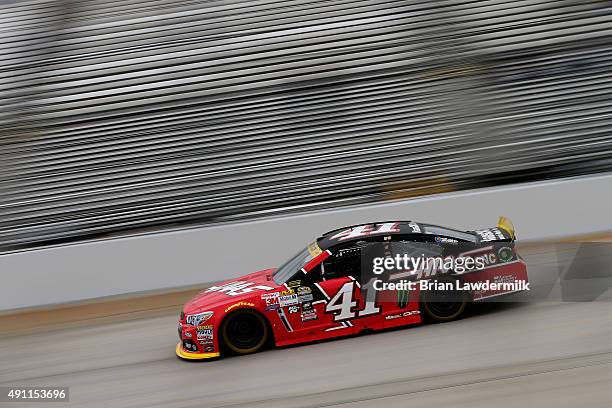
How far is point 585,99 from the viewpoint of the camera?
13719 mm

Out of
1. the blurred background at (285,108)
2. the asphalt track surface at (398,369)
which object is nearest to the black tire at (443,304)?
the asphalt track surface at (398,369)

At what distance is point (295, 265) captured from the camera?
8.29 metres

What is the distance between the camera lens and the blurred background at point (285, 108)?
12961mm

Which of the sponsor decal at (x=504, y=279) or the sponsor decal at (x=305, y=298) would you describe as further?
the sponsor decal at (x=504, y=279)

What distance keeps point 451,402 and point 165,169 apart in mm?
8613

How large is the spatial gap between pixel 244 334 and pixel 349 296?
1225mm

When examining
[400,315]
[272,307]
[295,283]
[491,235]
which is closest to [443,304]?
[400,315]

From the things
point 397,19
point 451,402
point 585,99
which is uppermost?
point 397,19

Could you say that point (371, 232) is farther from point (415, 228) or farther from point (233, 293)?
point (233, 293)

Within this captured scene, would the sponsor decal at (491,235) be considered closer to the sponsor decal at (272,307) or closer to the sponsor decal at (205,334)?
the sponsor decal at (272,307)

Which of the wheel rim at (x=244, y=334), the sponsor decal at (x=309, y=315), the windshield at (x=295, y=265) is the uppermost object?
the windshield at (x=295, y=265)

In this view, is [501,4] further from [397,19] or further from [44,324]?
[44,324]

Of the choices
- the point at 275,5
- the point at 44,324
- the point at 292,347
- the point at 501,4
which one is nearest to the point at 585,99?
the point at 501,4

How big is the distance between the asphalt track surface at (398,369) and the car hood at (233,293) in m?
0.61
